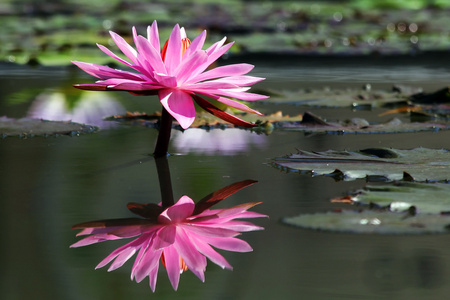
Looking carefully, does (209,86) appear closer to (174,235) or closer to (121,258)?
(174,235)

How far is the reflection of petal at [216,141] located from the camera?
7.19 ft

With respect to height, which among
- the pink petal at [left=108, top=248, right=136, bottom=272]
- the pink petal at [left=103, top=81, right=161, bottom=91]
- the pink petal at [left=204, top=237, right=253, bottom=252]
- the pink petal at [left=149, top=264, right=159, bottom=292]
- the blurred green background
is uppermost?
the blurred green background

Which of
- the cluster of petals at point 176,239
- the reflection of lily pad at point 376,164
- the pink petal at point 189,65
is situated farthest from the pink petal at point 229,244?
the pink petal at point 189,65

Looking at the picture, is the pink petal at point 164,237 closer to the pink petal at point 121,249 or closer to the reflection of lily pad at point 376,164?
the pink petal at point 121,249

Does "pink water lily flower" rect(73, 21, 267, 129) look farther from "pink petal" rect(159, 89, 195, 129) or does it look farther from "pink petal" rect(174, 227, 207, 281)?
"pink petal" rect(174, 227, 207, 281)

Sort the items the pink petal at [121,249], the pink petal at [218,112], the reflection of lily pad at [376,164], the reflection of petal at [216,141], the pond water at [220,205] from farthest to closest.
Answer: the reflection of petal at [216,141] < the pink petal at [218,112] < the reflection of lily pad at [376,164] < the pink petal at [121,249] < the pond water at [220,205]

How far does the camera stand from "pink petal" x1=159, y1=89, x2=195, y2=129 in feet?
5.91

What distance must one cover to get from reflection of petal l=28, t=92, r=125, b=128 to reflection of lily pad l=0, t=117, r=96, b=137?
196 mm

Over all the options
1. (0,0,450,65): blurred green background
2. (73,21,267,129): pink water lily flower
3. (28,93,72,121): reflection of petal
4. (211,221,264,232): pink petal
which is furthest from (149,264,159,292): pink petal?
(0,0,450,65): blurred green background

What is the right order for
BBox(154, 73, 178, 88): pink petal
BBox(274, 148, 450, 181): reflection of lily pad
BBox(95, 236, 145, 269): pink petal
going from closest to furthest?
Answer: BBox(95, 236, 145, 269): pink petal
BBox(274, 148, 450, 181): reflection of lily pad
BBox(154, 73, 178, 88): pink petal

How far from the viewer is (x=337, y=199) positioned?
1.51m

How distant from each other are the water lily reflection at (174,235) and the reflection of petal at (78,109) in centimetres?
134

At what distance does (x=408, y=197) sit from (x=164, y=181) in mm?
585

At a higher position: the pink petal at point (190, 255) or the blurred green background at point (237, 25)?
the blurred green background at point (237, 25)
